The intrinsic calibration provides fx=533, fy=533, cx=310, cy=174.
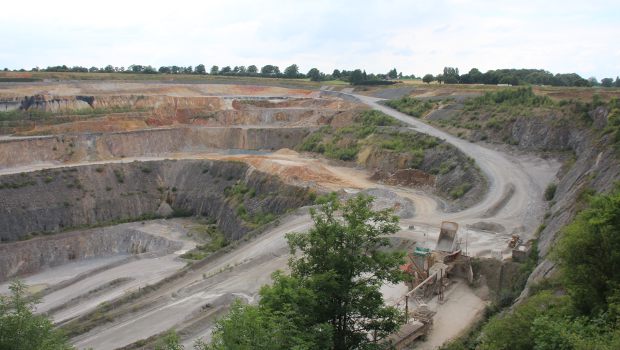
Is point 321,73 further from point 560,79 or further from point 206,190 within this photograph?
point 206,190

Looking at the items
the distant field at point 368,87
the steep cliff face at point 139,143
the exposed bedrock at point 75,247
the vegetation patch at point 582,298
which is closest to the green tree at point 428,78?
the distant field at point 368,87

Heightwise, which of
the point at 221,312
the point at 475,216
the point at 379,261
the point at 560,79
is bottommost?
the point at 221,312

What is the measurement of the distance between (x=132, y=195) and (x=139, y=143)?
49.7 ft

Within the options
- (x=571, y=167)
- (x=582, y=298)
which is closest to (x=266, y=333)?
(x=582, y=298)

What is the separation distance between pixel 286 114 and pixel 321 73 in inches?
2263

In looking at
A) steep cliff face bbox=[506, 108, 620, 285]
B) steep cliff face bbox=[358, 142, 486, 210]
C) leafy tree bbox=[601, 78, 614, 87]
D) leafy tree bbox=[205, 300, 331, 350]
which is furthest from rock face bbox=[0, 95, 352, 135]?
leafy tree bbox=[205, 300, 331, 350]

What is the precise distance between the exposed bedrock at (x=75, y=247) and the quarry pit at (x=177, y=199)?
13 centimetres

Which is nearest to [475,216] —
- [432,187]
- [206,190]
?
[432,187]

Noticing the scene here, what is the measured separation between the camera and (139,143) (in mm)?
74062

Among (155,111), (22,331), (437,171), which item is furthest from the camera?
(155,111)

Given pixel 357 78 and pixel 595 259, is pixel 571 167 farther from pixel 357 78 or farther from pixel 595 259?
pixel 357 78

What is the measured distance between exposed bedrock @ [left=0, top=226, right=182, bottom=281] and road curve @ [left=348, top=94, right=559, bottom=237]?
1059 inches

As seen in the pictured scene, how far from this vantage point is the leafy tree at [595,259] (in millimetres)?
14273

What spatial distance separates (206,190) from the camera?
6091 cm
